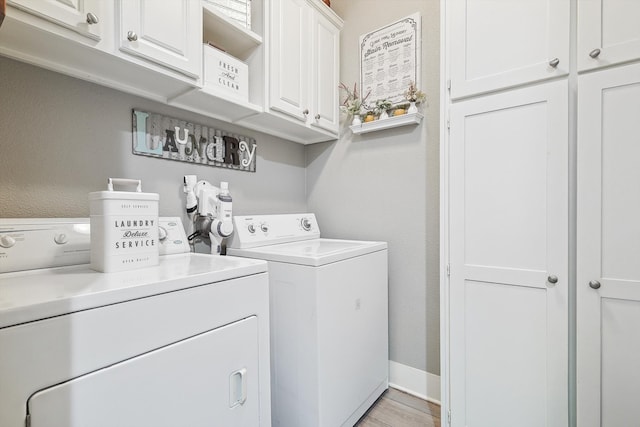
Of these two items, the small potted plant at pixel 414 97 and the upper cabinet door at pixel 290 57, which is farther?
the small potted plant at pixel 414 97

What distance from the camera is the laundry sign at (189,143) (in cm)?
146

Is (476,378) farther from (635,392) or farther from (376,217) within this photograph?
(376,217)

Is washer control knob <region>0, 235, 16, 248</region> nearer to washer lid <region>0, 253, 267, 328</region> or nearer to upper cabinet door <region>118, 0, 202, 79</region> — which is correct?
washer lid <region>0, 253, 267, 328</region>

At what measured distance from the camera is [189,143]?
1.65 metres

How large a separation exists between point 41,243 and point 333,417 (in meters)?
1.38

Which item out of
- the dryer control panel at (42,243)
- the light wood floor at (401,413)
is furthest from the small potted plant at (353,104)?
the light wood floor at (401,413)

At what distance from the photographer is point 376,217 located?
2.08 m

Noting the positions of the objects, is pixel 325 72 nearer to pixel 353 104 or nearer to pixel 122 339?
pixel 353 104

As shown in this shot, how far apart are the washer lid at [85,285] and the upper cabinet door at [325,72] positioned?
4.35 ft

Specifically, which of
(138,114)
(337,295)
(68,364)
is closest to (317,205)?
(337,295)

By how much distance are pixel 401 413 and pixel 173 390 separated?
1434 millimetres

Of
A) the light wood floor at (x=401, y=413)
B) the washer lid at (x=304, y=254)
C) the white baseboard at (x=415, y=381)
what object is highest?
the washer lid at (x=304, y=254)

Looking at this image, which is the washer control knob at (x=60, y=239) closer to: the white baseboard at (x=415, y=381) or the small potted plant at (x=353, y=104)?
the small potted plant at (x=353, y=104)

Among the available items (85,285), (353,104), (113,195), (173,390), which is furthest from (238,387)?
(353,104)
